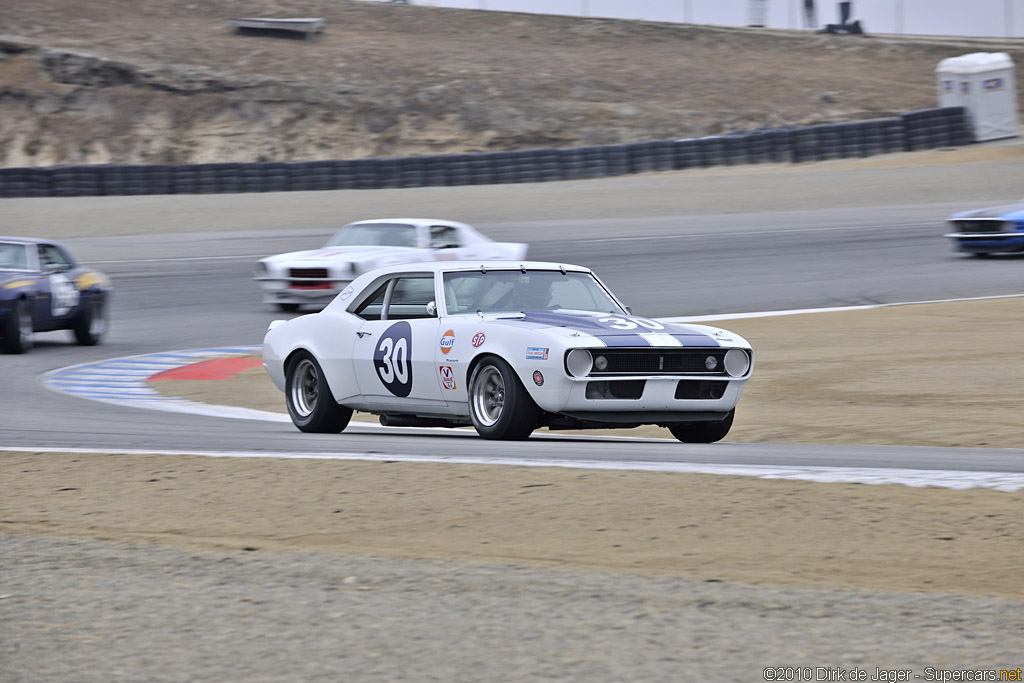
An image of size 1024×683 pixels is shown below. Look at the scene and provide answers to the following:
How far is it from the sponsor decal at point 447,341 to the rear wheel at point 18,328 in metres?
7.75

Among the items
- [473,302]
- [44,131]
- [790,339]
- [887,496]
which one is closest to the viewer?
[887,496]

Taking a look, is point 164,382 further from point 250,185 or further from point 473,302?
point 250,185

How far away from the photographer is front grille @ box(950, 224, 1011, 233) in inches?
870

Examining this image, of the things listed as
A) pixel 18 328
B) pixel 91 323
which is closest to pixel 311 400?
pixel 18 328

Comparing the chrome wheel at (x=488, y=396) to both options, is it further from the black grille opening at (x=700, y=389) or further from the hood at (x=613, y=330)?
the black grille opening at (x=700, y=389)

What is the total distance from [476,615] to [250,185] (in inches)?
1146

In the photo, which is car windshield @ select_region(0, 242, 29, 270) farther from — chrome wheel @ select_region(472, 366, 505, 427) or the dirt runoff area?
chrome wheel @ select_region(472, 366, 505, 427)

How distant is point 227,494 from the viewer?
654cm

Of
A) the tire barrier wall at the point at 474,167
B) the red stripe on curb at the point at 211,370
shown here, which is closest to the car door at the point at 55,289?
the red stripe on curb at the point at 211,370

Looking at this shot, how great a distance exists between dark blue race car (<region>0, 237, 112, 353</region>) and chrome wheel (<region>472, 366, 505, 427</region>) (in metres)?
7.90

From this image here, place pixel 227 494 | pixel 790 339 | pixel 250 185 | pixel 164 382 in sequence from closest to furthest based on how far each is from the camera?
pixel 227 494, pixel 164 382, pixel 790 339, pixel 250 185

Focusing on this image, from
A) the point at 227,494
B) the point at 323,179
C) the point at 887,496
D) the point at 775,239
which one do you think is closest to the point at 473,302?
the point at 227,494

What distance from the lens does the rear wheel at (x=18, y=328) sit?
14.8 meters

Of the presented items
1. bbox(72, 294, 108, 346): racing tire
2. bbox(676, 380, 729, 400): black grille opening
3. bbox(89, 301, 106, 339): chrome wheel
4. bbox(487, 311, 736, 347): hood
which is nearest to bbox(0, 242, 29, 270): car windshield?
bbox(72, 294, 108, 346): racing tire
